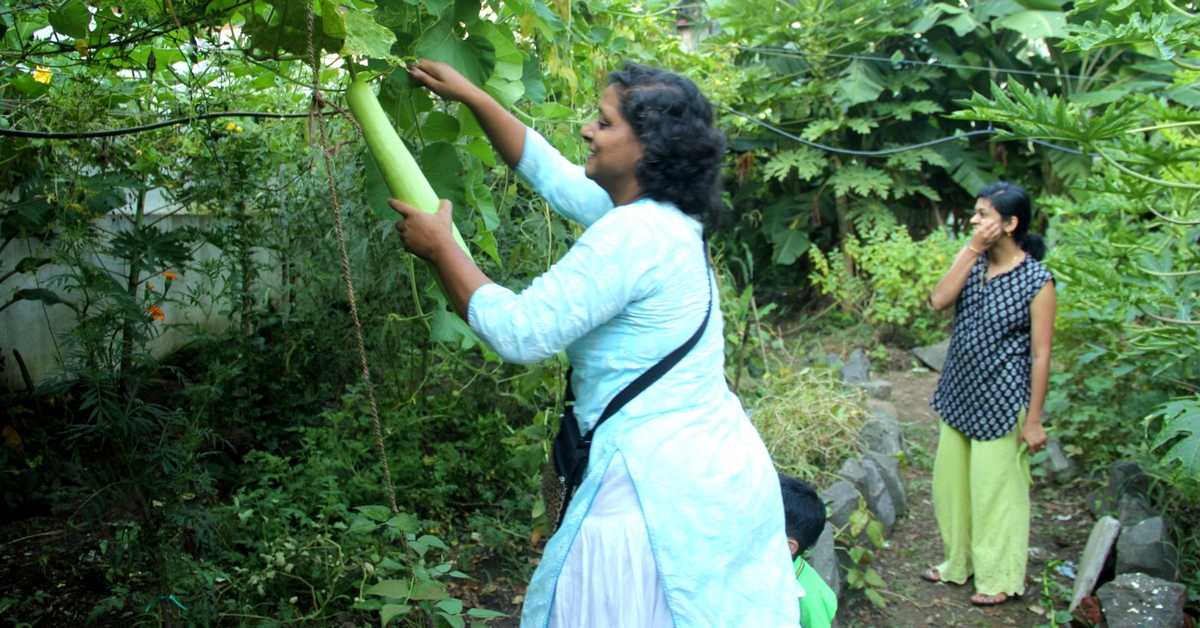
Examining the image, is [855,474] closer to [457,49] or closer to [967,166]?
[457,49]

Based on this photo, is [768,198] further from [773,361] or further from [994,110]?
[994,110]

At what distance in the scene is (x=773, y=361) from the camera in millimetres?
6922

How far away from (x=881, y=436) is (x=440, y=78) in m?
4.05

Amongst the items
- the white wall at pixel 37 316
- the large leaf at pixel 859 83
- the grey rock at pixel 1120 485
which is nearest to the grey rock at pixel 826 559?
the grey rock at pixel 1120 485

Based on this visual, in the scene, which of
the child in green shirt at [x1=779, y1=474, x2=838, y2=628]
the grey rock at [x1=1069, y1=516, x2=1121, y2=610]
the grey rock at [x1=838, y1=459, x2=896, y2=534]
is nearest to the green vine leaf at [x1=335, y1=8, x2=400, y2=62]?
the child in green shirt at [x1=779, y1=474, x2=838, y2=628]

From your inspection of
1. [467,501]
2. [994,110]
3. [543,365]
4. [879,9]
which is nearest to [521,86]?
[543,365]

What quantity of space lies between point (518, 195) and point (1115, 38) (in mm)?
2386

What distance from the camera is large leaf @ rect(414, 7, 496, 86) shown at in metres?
1.98

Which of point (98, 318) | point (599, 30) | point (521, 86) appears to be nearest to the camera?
point (521, 86)

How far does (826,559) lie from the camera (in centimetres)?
369

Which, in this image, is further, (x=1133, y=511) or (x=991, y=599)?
(x=1133, y=511)

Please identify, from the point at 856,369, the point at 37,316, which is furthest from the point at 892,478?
the point at 37,316

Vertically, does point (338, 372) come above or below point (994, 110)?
below

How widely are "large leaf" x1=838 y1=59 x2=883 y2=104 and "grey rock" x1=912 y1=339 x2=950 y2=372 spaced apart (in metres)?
2.59
